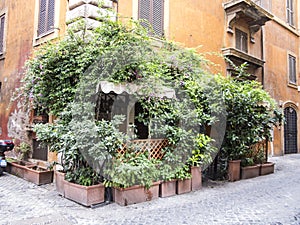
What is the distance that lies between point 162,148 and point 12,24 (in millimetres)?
8144

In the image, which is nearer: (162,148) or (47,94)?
(162,148)

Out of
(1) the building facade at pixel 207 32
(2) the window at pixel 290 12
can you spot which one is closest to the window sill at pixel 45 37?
(1) the building facade at pixel 207 32

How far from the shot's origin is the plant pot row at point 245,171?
6.87 meters

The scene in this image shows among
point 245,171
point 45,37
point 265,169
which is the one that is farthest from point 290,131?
point 45,37

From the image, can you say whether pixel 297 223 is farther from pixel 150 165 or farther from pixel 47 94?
pixel 47 94

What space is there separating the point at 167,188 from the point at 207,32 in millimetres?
6816

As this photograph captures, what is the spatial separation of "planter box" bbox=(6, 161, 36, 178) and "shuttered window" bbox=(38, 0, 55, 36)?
3971mm

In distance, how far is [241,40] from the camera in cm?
1157

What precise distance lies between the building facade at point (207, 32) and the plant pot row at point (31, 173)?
0.88 m

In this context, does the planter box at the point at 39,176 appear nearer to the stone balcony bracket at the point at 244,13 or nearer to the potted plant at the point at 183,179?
the potted plant at the point at 183,179

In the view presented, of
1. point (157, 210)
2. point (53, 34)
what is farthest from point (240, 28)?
point (157, 210)

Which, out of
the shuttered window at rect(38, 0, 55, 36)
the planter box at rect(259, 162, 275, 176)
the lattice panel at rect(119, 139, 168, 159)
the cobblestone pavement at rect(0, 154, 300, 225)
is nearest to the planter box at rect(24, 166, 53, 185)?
the cobblestone pavement at rect(0, 154, 300, 225)

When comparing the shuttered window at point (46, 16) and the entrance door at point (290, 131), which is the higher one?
the shuttered window at point (46, 16)

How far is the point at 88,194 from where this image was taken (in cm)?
436
